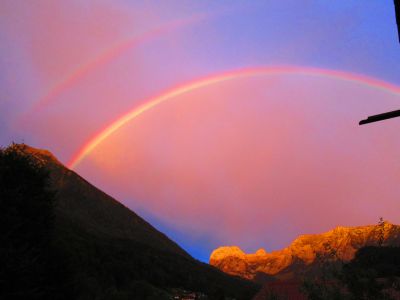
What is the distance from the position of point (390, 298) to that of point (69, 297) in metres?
24.1

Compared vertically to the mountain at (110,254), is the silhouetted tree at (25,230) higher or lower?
lower

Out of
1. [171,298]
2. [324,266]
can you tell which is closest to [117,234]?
[171,298]

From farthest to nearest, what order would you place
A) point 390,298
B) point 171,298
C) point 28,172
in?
1. point 171,298
2. point 28,172
3. point 390,298

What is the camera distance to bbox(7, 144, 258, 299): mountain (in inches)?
2099

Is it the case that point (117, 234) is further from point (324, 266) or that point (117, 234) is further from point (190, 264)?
point (324, 266)

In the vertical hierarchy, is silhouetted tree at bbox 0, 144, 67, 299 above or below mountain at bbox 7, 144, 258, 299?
below

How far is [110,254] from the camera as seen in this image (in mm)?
92375

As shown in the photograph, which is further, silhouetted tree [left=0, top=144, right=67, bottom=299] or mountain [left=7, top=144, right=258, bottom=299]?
mountain [left=7, top=144, right=258, bottom=299]

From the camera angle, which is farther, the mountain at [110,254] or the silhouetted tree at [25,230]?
the mountain at [110,254]

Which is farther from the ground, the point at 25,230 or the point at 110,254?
the point at 110,254

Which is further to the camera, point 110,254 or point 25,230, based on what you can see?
point 110,254

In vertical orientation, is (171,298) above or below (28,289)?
above

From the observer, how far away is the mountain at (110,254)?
2099 inches

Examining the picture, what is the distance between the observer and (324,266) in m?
13.6
